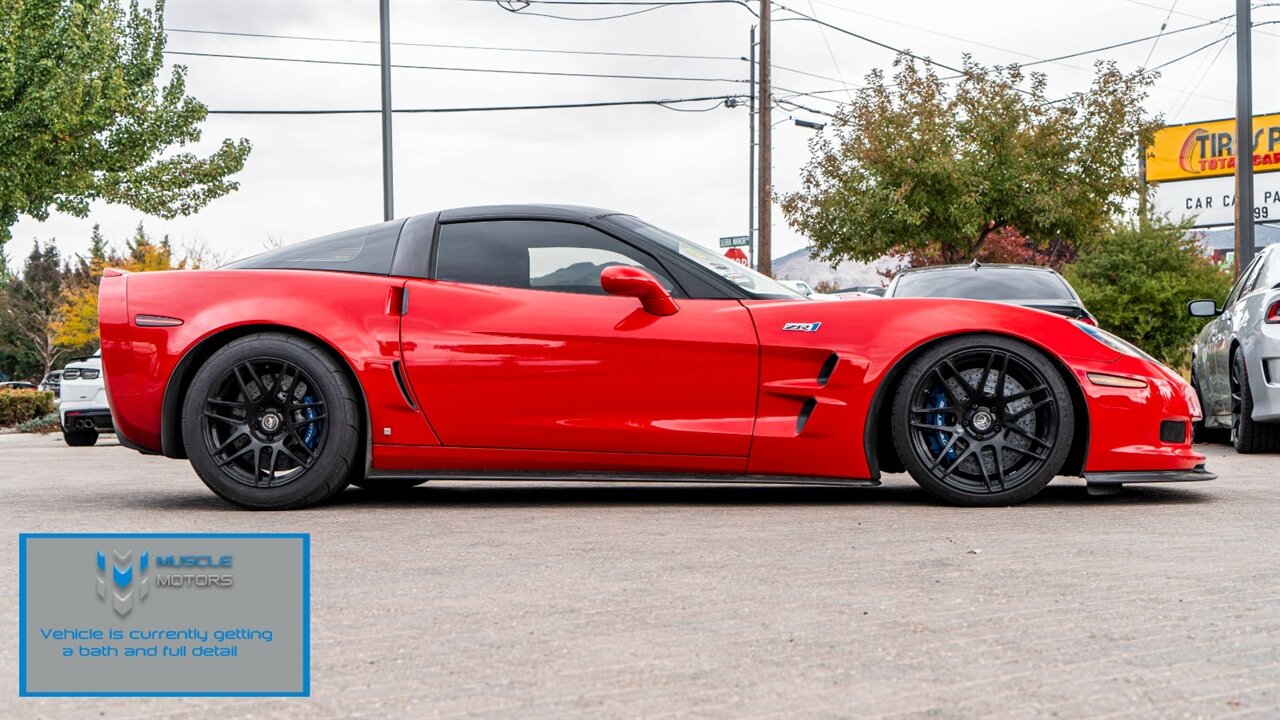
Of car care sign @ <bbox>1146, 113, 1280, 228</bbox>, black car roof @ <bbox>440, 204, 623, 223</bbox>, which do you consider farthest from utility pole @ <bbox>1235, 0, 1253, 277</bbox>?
car care sign @ <bbox>1146, 113, 1280, 228</bbox>

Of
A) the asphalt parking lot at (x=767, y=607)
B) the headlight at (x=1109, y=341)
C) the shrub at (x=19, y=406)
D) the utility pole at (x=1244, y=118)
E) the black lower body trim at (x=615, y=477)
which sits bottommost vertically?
the shrub at (x=19, y=406)

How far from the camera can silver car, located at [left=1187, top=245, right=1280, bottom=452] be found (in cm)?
859

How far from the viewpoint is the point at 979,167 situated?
88.9 ft

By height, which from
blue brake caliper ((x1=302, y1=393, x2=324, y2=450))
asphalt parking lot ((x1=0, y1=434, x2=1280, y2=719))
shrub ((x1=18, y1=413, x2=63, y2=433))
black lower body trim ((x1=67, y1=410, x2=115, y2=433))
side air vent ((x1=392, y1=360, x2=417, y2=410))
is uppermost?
side air vent ((x1=392, y1=360, x2=417, y2=410))

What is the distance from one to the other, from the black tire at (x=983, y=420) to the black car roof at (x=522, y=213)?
1540 millimetres

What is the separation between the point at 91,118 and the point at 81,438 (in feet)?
36.5

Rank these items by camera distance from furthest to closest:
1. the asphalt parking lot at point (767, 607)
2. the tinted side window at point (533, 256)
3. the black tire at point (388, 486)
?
the black tire at point (388, 486), the tinted side window at point (533, 256), the asphalt parking lot at point (767, 607)

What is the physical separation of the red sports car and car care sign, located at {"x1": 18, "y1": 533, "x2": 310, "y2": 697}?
10.7 feet

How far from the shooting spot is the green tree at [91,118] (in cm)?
2331


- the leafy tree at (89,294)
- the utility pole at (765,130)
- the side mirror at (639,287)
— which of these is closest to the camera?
the side mirror at (639,287)

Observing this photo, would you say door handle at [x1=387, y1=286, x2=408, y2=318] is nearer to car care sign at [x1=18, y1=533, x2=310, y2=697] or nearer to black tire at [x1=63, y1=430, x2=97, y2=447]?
car care sign at [x1=18, y1=533, x2=310, y2=697]

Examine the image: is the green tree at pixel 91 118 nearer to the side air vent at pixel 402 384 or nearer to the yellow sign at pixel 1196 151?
the side air vent at pixel 402 384

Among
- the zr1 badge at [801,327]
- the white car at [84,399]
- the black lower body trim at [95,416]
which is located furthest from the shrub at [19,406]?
the zr1 badge at [801,327]

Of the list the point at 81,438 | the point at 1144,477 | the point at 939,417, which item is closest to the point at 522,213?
the point at 939,417
